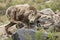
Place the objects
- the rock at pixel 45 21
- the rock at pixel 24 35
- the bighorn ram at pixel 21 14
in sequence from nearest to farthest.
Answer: the rock at pixel 24 35 < the bighorn ram at pixel 21 14 < the rock at pixel 45 21

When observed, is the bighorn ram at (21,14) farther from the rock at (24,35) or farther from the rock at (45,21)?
A: the rock at (24,35)

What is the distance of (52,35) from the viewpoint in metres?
8.67

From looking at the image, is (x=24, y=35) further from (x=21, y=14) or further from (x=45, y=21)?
(x=45, y=21)

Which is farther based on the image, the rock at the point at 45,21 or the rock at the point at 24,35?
the rock at the point at 45,21

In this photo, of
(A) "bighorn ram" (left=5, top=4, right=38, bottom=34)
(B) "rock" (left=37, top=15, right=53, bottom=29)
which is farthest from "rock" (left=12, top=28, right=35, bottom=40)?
(B) "rock" (left=37, top=15, right=53, bottom=29)

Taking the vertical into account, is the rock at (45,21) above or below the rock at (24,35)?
below

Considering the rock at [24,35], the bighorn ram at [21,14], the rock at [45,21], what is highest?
the bighorn ram at [21,14]

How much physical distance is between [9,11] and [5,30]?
0.91 metres

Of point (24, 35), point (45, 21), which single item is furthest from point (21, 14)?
point (24, 35)

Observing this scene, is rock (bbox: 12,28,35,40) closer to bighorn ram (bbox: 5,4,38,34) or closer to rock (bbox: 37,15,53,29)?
bighorn ram (bbox: 5,4,38,34)

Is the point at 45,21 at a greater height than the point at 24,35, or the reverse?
the point at 24,35

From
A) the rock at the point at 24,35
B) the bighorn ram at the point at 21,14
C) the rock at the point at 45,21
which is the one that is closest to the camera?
the rock at the point at 24,35

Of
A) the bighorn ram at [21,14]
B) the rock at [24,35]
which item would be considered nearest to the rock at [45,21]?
the bighorn ram at [21,14]

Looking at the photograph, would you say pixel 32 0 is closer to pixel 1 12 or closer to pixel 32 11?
pixel 1 12
